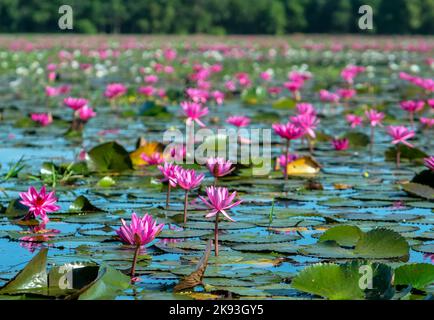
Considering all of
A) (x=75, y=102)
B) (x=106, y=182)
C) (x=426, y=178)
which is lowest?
(x=106, y=182)

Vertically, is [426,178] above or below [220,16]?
below

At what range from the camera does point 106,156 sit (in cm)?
521

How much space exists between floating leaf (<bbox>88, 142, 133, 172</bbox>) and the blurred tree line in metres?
35.9

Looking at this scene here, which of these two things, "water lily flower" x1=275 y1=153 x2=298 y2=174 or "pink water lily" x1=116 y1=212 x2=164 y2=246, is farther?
"water lily flower" x1=275 y1=153 x2=298 y2=174

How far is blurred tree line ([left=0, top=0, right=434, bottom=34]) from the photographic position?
41.4 m

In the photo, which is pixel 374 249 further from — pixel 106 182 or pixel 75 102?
pixel 75 102

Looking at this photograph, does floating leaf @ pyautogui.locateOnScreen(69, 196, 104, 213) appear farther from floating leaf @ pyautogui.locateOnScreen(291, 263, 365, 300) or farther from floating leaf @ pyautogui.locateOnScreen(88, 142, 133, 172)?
floating leaf @ pyautogui.locateOnScreen(291, 263, 365, 300)

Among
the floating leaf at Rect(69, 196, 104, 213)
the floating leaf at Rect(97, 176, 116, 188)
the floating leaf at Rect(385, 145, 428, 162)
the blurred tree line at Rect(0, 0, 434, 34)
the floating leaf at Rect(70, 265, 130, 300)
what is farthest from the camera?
the blurred tree line at Rect(0, 0, 434, 34)


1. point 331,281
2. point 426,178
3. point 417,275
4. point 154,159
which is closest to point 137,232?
point 331,281

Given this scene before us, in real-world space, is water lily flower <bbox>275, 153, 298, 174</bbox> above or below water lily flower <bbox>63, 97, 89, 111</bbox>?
below

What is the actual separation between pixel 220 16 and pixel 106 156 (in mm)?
41203

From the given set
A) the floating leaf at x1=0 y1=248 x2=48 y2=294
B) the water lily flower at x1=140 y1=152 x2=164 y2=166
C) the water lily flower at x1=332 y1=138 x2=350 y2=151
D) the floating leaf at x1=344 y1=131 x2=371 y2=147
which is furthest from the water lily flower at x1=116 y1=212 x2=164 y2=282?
the floating leaf at x1=344 y1=131 x2=371 y2=147

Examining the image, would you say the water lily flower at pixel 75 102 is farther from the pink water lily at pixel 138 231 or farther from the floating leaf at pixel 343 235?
the pink water lily at pixel 138 231

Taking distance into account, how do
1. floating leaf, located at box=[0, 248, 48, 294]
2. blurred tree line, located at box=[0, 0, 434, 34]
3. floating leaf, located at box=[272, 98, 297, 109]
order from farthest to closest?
blurred tree line, located at box=[0, 0, 434, 34] < floating leaf, located at box=[272, 98, 297, 109] < floating leaf, located at box=[0, 248, 48, 294]
